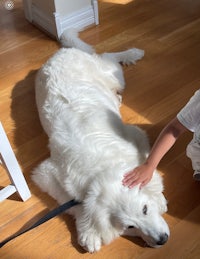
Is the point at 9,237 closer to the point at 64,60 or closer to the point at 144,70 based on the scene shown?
the point at 64,60

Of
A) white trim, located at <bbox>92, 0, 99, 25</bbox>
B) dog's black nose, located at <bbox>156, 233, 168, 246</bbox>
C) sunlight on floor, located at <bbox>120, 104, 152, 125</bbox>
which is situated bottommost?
dog's black nose, located at <bbox>156, 233, 168, 246</bbox>

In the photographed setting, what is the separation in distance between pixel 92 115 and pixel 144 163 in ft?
0.93

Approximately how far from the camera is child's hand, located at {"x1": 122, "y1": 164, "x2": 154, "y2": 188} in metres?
1.24

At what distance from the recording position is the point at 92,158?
1.33 meters

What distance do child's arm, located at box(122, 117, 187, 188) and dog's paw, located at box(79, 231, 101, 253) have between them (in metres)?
0.22

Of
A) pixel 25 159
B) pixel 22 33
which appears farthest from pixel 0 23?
pixel 25 159

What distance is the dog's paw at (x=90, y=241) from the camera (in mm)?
1296

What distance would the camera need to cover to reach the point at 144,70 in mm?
2051

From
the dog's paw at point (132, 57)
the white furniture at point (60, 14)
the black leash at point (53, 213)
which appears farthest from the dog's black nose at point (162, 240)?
the white furniture at point (60, 14)

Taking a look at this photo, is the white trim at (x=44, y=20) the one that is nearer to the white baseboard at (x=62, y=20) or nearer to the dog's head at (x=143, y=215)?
the white baseboard at (x=62, y=20)

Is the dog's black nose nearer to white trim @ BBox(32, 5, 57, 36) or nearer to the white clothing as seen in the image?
the white clothing

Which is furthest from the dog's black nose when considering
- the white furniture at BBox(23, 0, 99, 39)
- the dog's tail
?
the white furniture at BBox(23, 0, 99, 39)

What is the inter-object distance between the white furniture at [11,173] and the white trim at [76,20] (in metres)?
1.11

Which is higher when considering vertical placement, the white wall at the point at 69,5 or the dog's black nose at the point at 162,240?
the white wall at the point at 69,5
